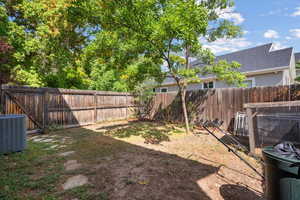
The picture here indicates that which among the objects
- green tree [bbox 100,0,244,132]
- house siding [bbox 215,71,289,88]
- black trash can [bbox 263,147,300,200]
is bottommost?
black trash can [bbox 263,147,300,200]

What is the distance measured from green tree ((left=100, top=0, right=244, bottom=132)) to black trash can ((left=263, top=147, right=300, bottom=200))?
330 cm

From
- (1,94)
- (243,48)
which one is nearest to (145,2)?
(1,94)

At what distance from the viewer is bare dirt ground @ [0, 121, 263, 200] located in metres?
2.20

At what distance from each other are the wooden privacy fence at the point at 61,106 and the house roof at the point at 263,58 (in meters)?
5.27

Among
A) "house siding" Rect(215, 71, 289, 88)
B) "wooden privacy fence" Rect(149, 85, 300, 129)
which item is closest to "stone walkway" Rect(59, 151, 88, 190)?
"wooden privacy fence" Rect(149, 85, 300, 129)

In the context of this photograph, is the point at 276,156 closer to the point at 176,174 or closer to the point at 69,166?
the point at 176,174

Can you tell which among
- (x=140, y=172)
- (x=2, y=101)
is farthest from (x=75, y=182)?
(x=2, y=101)

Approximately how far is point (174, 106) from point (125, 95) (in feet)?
10.3

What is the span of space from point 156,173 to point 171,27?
3339 millimetres

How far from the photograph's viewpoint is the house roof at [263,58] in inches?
357

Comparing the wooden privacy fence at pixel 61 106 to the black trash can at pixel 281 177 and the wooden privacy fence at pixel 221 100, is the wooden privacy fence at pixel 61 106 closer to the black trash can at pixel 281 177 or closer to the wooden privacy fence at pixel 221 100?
the wooden privacy fence at pixel 221 100

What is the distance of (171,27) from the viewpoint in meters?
3.96

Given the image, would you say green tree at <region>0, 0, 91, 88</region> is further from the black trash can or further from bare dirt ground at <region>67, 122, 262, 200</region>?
the black trash can

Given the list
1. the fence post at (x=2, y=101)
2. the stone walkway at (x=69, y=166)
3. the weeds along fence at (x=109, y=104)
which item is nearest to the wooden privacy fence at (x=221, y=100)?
the weeds along fence at (x=109, y=104)
